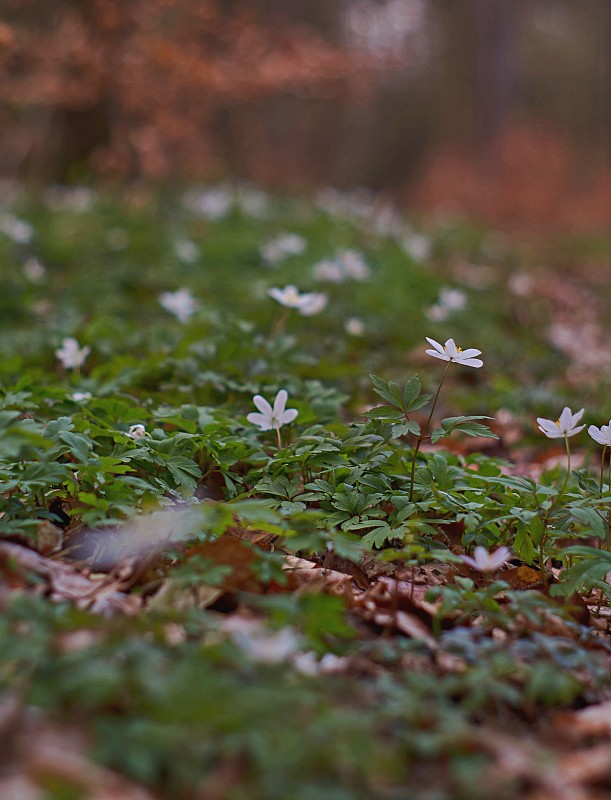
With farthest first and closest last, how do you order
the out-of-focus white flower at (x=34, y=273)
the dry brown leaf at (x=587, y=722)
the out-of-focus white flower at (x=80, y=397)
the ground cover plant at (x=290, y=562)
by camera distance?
the out-of-focus white flower at (x=34, y=273) → the out-of-focus white flower at (x=80, y=397) → the dry brown leaf at (x=587, y=722) → the ground cover plant at (x=290, y=562)

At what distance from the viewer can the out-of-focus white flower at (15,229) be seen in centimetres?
475

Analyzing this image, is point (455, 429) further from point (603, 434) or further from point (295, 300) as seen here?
point (295, 300)

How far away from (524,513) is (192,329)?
2.01m

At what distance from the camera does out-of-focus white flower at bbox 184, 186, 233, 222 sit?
6.79m

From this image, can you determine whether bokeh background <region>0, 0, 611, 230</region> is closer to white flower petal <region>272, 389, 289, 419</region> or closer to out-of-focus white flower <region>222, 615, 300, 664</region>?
white flower petal <region>272, 389, 289, 419</region>

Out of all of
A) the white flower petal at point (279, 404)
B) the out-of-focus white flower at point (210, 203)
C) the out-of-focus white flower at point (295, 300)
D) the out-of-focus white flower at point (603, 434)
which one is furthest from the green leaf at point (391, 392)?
the out-of-focus white flower at point (210, 203)

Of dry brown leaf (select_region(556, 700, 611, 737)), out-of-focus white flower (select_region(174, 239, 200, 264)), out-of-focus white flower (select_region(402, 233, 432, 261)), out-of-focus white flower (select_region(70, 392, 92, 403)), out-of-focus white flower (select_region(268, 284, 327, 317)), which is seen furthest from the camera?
out-of-focus white flower (select_region(402, 233, 432, 261))

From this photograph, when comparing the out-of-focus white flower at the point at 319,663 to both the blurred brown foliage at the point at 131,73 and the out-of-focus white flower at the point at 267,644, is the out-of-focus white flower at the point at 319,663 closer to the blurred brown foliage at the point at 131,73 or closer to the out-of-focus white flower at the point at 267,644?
the out-of-focus white flower at the point at 267,644

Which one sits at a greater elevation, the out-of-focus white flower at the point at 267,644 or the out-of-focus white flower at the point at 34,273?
the out-of-focus white flower at the point at 267,644

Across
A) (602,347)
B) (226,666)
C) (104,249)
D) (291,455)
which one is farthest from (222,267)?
(226,666)

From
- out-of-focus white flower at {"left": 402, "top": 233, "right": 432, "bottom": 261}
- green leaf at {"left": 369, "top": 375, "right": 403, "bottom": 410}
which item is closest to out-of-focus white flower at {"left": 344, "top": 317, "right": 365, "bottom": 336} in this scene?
green leaf at {"left": 369, "top": 375, "right": 403, "bottom": 410}

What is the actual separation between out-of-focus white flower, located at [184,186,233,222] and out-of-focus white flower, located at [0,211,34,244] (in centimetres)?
153

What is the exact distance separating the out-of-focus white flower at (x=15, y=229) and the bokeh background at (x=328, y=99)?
115 cm

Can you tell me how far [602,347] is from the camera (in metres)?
5.61
